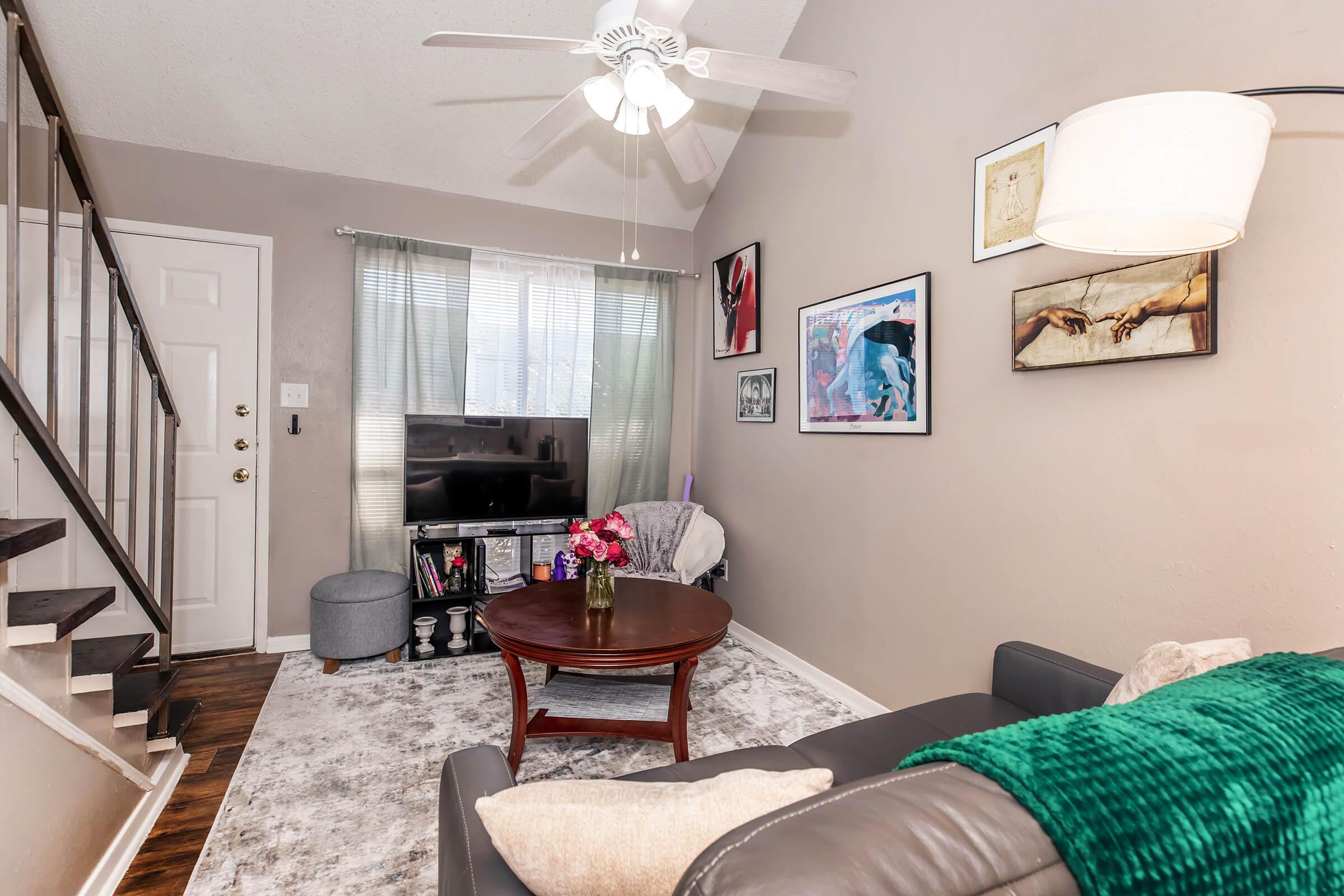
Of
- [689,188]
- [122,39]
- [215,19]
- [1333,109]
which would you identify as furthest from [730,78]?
[122,39]

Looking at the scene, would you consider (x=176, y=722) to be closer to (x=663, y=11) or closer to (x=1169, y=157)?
(x=663, y=11)

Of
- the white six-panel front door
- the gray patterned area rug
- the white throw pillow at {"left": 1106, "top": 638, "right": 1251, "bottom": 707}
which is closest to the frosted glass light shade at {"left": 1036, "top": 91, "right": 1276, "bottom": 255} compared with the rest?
the white throw pillow at {"left": 1106, "top": 638, "right": 1251, "bottom": 707}

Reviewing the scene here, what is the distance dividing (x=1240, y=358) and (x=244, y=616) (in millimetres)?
4248

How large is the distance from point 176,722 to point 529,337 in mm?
2467

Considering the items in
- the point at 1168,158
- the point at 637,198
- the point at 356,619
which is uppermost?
the point at 637,198

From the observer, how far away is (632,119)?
215 centimetres

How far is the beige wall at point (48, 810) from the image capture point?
132 centimetres

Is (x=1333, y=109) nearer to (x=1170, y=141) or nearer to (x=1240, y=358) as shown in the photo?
(x=1240, y=358)

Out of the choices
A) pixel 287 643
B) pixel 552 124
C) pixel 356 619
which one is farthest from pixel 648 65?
pixel 287 643

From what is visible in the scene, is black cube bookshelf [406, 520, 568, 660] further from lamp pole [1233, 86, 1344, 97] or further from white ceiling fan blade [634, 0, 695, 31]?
lamp pole [1233, 86, 1344, 97]

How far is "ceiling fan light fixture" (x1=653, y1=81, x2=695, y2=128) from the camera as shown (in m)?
1.92

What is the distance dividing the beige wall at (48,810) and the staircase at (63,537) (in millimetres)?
45

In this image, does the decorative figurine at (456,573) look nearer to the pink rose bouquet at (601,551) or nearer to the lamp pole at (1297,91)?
the pink rose bouquet at (601,551)

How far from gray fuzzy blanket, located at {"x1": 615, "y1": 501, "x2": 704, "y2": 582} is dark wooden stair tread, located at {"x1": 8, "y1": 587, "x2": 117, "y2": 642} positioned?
2209 millimetres
